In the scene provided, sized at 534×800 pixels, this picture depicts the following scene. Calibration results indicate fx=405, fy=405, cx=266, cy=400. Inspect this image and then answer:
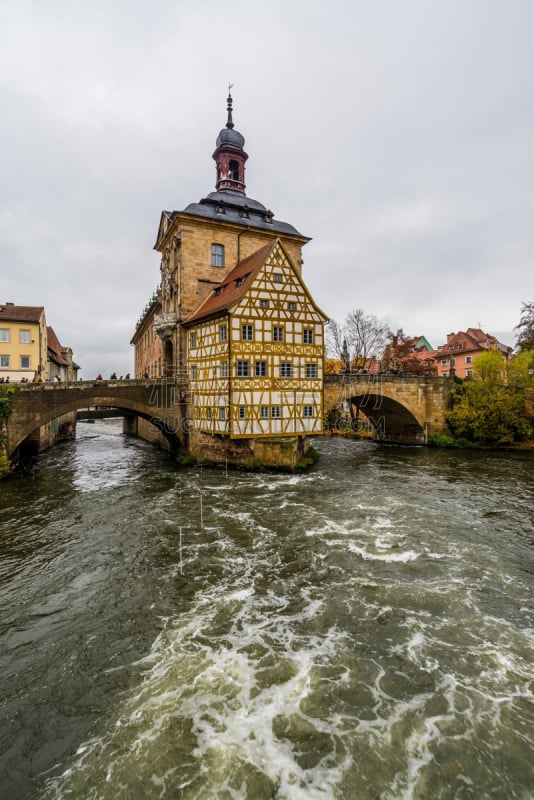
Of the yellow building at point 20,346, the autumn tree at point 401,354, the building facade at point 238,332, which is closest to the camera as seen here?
the building facade at point 238,332

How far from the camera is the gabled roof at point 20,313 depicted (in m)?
26.9

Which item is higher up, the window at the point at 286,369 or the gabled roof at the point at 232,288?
the gabled roof at the point at 232,288

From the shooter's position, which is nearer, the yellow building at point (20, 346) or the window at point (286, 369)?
the window at point (286, 369)

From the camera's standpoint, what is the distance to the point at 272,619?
269 inches

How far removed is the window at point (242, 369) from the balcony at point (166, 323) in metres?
6.69

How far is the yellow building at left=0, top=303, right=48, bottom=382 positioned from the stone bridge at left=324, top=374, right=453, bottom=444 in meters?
20.2

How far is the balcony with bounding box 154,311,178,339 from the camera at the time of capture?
22.7m

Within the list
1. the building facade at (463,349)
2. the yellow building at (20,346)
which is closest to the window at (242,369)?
the yellow building at (20,346)

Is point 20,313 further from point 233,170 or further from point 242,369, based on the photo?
→ point 242,369

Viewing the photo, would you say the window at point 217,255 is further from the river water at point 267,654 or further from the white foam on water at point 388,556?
the white foam on water at point 388,556

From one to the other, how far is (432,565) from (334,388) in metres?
16.0

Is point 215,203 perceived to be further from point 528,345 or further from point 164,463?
point 528,345

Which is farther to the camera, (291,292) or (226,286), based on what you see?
(226,286)

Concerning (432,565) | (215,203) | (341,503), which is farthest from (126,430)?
(432,565)
